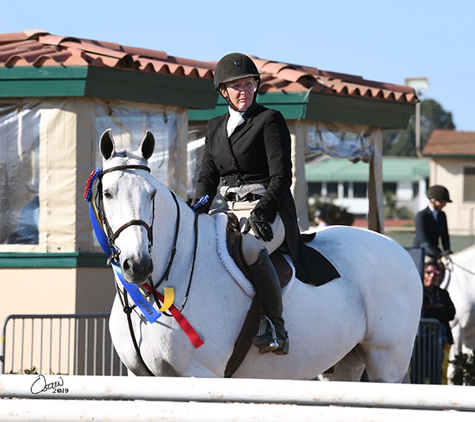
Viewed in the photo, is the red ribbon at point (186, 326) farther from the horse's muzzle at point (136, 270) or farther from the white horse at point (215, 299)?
the horse's muzzle at point (136, 270)

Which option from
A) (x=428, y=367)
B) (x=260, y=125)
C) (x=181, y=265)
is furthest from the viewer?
(x=428, y=367)

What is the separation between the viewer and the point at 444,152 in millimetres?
37625

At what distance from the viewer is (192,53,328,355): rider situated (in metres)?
5.65

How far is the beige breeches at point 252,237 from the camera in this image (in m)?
5.63

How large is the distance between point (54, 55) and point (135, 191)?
5.47 metres

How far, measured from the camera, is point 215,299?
5520 millimetres

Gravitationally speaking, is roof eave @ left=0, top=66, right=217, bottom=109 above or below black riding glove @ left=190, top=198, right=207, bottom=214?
above

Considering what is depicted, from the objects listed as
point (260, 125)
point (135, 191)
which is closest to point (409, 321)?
point (260, 125)

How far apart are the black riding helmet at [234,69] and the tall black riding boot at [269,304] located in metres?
1.16

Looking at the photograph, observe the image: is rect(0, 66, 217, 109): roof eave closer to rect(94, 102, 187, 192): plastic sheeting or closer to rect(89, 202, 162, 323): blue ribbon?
rect(94, 102, 187, 192): plastic sheeting

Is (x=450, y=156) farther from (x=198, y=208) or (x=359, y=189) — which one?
(x=359, y=189)

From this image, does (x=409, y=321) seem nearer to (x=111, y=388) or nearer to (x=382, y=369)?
(x=382, y=369)

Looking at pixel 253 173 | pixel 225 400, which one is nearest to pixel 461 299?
pixel 253 173
